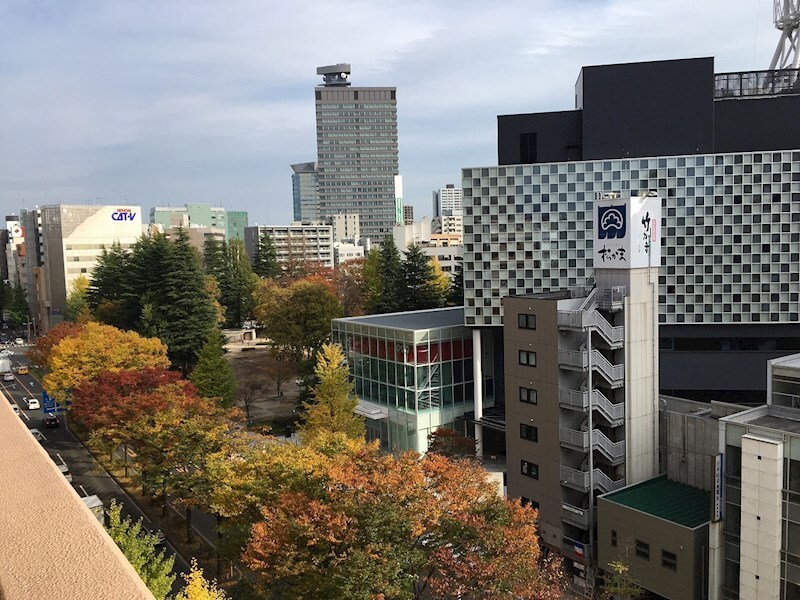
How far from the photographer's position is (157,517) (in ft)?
106

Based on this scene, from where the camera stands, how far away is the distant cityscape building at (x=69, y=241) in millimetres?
103562

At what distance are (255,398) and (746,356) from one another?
38.0m

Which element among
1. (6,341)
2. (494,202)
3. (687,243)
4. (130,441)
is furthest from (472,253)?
(6,341)

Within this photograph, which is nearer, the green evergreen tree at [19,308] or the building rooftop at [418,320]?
the building rooftop at [418,320]

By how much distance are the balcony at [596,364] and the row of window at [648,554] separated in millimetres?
6300

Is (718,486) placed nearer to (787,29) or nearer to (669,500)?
(669,500)

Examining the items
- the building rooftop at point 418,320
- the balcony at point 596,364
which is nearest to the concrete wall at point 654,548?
the balcony at point 596,364

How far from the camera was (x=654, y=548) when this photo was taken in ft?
77.3

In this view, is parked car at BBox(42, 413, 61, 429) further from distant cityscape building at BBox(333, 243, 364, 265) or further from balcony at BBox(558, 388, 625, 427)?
distant cityscape building at BBox(333, 243, 364, 265)

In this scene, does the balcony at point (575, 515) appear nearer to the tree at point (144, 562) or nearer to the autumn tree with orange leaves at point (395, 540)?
the autumn tree with orange leaves at point (395, 540)

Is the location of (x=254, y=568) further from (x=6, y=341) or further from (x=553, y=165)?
(x=6, y=341)

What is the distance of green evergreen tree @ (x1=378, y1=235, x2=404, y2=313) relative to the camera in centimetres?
6300

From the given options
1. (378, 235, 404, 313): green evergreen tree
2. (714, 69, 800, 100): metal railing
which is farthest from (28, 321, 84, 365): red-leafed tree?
(714, 69, 800, 100): metal railing

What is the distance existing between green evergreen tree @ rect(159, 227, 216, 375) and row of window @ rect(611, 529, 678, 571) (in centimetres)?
3966
